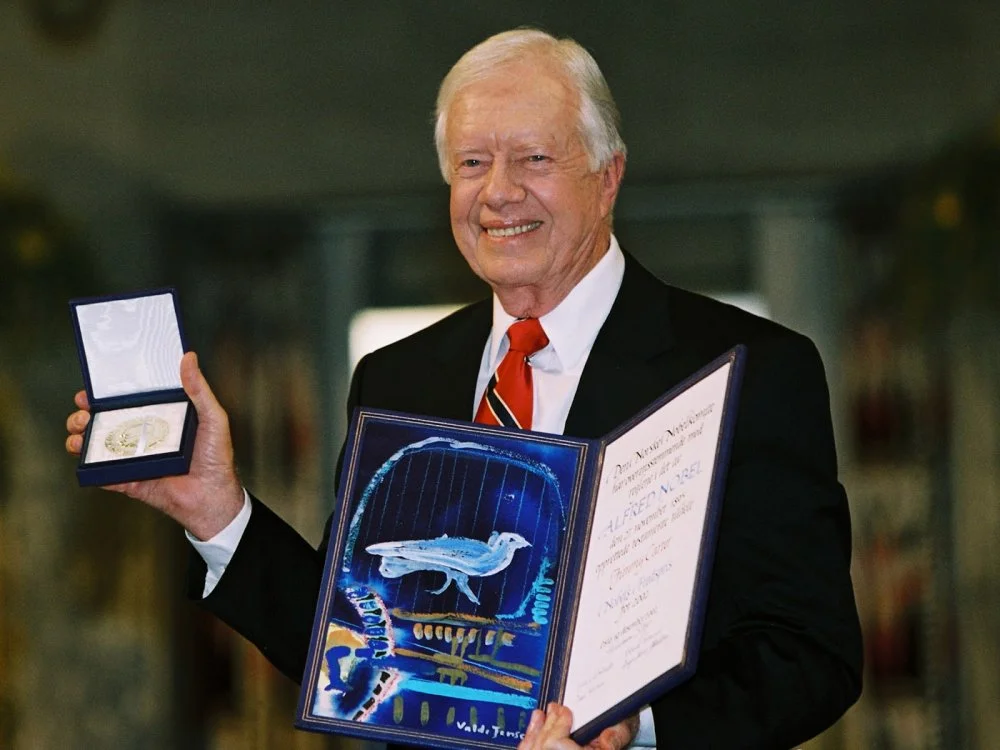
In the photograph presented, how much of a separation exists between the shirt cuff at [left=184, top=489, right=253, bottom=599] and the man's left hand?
531 mm

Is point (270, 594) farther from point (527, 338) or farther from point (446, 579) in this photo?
point (527, 338)

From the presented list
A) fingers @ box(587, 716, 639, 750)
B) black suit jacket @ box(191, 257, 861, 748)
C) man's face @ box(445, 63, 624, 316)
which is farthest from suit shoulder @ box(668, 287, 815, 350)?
fingers @ box(587, 716, 639, 750)

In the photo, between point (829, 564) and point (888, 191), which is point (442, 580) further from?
point (888, 191)

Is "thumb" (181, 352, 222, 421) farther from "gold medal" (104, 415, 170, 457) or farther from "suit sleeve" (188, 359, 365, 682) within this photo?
"suit sleeve" (188, 359, 365, 682)

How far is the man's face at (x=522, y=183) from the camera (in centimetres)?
220

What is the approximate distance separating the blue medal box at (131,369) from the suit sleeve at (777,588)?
68 cm

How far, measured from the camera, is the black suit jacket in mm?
1867

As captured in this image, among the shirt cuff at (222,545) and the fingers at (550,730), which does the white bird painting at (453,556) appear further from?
the shirt cuff at (222,545)

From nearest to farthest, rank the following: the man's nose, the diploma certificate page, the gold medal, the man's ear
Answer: the diploma certificate page → the gold medal → the man's nose → the man's ear

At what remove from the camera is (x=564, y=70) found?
2.23 m

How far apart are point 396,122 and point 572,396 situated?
2.77m

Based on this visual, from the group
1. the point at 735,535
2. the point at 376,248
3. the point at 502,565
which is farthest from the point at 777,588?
the point at 376,248

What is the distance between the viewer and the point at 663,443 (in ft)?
5.82

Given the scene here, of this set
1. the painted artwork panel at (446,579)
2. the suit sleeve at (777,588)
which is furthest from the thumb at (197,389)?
the suit sleeve at (777,588)
